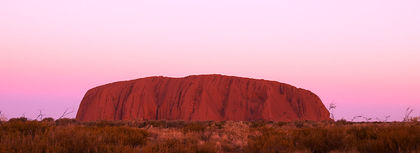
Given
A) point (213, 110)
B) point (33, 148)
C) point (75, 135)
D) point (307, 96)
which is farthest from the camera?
point (307, 96)

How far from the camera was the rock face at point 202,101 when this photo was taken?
166ft

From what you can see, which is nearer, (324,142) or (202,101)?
(324,142)

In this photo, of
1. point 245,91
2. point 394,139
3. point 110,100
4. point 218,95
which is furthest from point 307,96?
point 394,139

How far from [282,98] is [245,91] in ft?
24.7

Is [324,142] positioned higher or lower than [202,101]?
lower

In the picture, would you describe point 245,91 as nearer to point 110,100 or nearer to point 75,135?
point 110,100

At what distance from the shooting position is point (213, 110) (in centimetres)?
5012

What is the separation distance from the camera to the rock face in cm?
5056

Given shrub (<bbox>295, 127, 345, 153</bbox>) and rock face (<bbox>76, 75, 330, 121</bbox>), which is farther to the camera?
rock face (<bbox>76, 75, 330, 121</bbox>)

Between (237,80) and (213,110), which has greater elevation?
(237,80)

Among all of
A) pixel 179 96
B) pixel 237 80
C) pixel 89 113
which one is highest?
pixel 237 80

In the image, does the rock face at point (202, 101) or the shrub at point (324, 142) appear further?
the rock face at point (202, 101)

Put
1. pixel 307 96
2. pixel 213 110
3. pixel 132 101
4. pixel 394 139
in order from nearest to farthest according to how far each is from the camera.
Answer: pixel 394 139 → pixel 213 110 → pixel 132 101 → pixel 307 96

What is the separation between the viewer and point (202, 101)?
51.0 metres
